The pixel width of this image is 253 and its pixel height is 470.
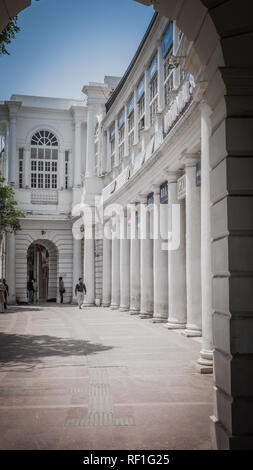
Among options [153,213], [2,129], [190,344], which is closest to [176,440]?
[190,344]

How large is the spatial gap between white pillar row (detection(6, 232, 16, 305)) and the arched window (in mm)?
4646

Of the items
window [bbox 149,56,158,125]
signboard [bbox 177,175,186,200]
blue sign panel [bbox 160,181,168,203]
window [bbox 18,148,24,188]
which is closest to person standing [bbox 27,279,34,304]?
window [bbox 18,148,24,188]

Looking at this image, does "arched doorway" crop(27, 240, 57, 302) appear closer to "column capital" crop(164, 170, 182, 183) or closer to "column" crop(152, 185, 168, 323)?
"column" crop(152, 185, 168, 323)

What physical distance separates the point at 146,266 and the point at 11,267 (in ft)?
53.4

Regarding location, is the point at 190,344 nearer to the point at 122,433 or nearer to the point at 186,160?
the point at 186,160

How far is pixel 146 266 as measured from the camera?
2166cm

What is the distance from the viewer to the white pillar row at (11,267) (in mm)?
35344

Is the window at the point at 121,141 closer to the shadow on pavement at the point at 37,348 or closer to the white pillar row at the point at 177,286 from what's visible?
the white pillar row at the point at 177,286

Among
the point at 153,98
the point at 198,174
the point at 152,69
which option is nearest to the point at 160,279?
the point at 198,174

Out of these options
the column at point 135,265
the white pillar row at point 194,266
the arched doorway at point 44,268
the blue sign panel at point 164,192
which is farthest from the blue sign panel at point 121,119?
the white pillar row at point 194,266

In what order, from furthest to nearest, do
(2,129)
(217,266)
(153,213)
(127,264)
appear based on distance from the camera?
1. (2,129)
2. (127,264)
3. (153,213)
4. (217,266)

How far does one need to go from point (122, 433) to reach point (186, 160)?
10236 mm

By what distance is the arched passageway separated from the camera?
474cm

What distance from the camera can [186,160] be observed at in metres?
14.8
